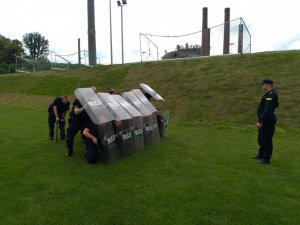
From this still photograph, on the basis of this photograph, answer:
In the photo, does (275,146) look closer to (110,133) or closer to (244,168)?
(244,168)

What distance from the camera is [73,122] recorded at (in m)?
9.68

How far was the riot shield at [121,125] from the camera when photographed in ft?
31.0

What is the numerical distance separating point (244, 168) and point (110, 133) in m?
3.45

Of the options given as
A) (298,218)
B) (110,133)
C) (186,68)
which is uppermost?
(186,68)

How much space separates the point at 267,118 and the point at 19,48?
87756mm

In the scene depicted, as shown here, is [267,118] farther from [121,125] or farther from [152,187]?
[121,125]

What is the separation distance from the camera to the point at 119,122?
30.9 feet

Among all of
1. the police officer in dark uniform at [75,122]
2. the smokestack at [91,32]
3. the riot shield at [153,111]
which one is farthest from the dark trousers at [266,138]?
the smokestack at [91,32]

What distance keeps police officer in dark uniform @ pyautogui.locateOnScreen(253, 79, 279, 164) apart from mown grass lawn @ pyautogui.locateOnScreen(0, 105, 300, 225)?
18.6 inches

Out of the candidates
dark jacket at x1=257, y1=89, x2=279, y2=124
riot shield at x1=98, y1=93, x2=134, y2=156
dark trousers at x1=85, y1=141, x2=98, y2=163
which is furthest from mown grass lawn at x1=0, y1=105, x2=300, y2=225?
dark jacket at x1=257, y1=89, x2=279, y2=124

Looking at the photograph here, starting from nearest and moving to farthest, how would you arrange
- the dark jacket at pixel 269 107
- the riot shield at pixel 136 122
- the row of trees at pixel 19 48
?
the dark jacket at pixel 269 107, the riot shield at pixel 136 122, the row of trees at pixel 19 48

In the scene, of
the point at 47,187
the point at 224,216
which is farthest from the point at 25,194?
the point at 224,216

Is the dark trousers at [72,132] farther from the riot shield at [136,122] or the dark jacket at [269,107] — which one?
the dark jacket at [269,107]

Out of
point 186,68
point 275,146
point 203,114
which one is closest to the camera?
point 275,146
